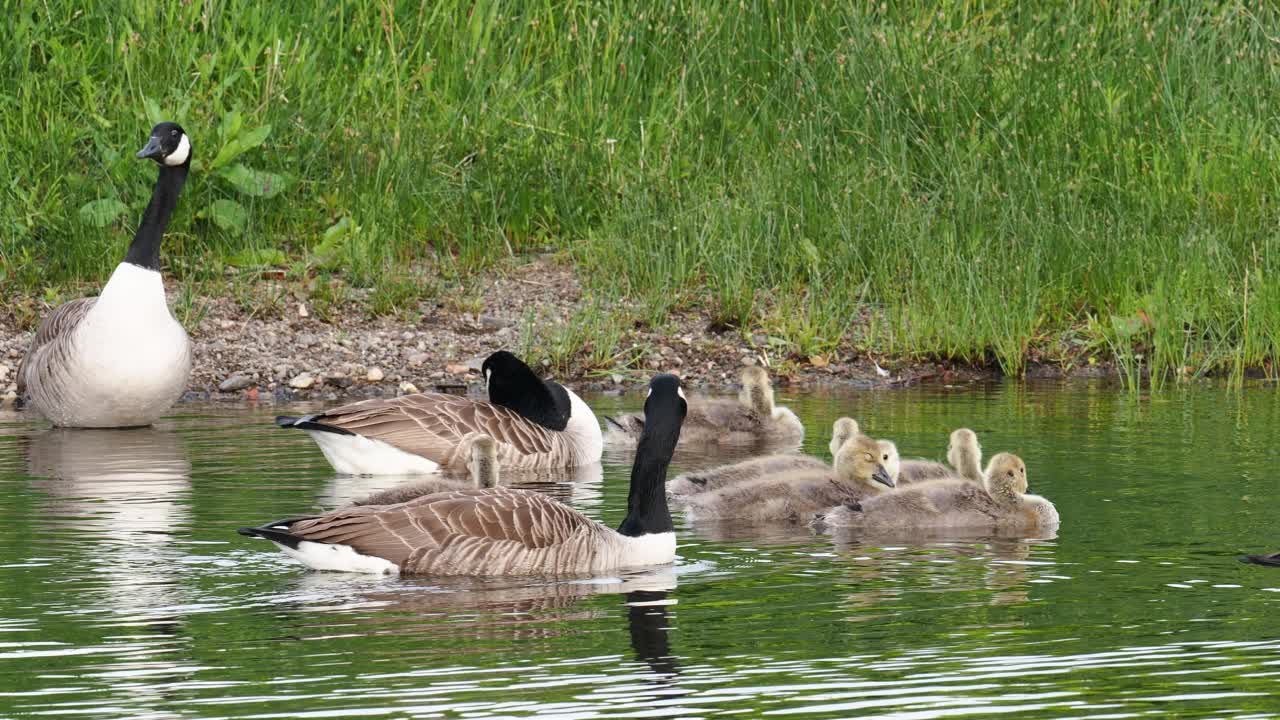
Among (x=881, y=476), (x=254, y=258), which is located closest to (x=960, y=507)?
(x=881, y=476)

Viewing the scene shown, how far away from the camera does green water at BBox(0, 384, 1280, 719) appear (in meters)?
6.98

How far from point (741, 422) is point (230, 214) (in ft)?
21.9

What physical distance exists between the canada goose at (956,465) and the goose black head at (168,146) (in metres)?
6.79

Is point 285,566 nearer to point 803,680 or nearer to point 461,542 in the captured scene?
point 461,542

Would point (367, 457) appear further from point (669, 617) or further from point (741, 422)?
point (669, 617)

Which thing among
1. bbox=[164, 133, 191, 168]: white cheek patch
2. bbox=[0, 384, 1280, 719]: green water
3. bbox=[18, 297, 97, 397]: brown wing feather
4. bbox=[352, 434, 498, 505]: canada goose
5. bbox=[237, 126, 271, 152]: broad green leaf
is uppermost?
bbox=[237, 126, 271, 152]: broad green leaf

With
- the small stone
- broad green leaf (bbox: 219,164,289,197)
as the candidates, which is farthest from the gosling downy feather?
broad green leaf (bbox: 219,164,289,197)

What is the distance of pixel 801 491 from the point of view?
1134 centimetres

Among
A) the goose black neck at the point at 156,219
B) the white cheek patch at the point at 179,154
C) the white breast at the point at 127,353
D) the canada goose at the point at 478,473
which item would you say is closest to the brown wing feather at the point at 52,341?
the white breast at the point at 127,353

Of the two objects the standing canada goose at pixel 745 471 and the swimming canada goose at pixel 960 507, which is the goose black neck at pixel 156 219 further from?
the swimming canada goose at pixel 960 507

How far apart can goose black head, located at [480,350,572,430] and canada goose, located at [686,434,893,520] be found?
2.54 m

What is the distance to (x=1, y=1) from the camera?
20.4 meters

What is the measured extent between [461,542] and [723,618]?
4.82ft

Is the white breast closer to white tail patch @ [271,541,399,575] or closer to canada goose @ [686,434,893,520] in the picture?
canada goose @ [686,434,893,520]
